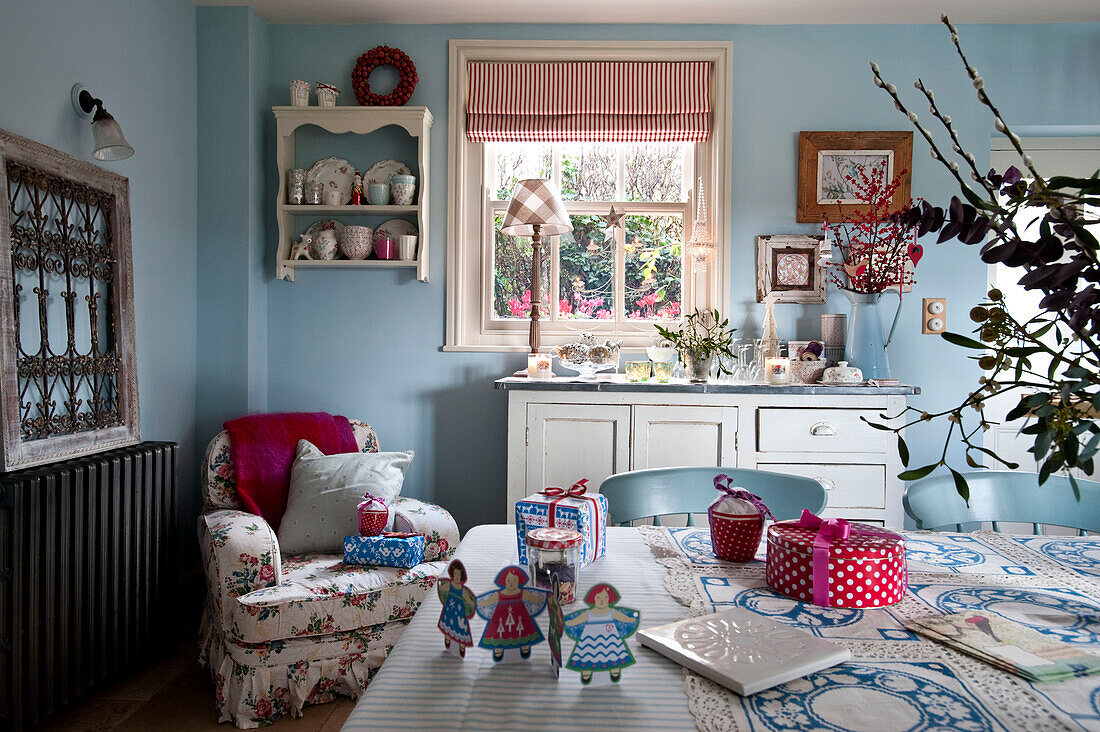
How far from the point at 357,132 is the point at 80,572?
6.82 ft

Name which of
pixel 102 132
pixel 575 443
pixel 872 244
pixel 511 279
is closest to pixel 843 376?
pixel 872 244

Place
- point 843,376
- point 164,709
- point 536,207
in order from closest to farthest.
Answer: point 164,709 < point 843,376 < point 536,207

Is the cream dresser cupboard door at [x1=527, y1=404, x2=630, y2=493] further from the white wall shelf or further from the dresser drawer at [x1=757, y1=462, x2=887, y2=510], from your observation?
the white wall shelf

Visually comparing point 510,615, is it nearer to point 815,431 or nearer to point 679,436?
point 679,436

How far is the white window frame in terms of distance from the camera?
3.38 m

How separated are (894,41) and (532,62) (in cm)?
167

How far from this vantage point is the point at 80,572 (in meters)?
2.15

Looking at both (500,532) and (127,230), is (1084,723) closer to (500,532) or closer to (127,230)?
(500,532)

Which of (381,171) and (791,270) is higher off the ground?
(381,171)

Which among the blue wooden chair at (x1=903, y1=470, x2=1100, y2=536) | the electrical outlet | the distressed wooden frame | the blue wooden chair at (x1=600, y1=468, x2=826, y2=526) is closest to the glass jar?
the blue wooden chair at (x1=600, y1=468, x2=826, y2=526)

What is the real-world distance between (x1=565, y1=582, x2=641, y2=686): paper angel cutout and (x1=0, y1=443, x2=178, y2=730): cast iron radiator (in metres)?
1.81

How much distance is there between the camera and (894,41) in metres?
3.37

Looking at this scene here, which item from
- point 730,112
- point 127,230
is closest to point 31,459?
point 127,230

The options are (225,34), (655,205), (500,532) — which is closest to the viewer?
(500,532)
